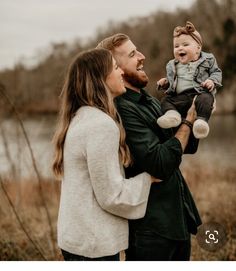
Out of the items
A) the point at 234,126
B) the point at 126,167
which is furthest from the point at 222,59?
the point at 126,167

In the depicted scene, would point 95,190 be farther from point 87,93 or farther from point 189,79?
point 189,79

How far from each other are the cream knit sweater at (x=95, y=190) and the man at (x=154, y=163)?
77mm

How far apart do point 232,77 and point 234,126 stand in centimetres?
96

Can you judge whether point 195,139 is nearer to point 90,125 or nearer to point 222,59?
point 90,125

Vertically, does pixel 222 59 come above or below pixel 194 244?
above

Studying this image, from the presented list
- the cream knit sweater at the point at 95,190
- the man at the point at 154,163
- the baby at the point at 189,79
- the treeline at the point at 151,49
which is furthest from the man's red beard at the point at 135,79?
the treeline at the point at 151,49

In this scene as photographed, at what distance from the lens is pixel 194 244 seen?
131 inches

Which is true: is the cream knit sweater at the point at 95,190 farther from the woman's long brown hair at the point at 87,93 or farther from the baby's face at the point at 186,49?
the baby's face at the point at 186,49

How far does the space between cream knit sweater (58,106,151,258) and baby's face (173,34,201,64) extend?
1.45 ft

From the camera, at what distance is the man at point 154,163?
1.81 metres

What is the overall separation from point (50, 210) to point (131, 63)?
2746 mm

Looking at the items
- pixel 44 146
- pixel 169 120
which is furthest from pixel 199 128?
pixel 44 146

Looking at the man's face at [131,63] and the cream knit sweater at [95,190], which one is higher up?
the man's face at [131,63]

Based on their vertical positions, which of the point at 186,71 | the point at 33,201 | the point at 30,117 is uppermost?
the point at 186,71
